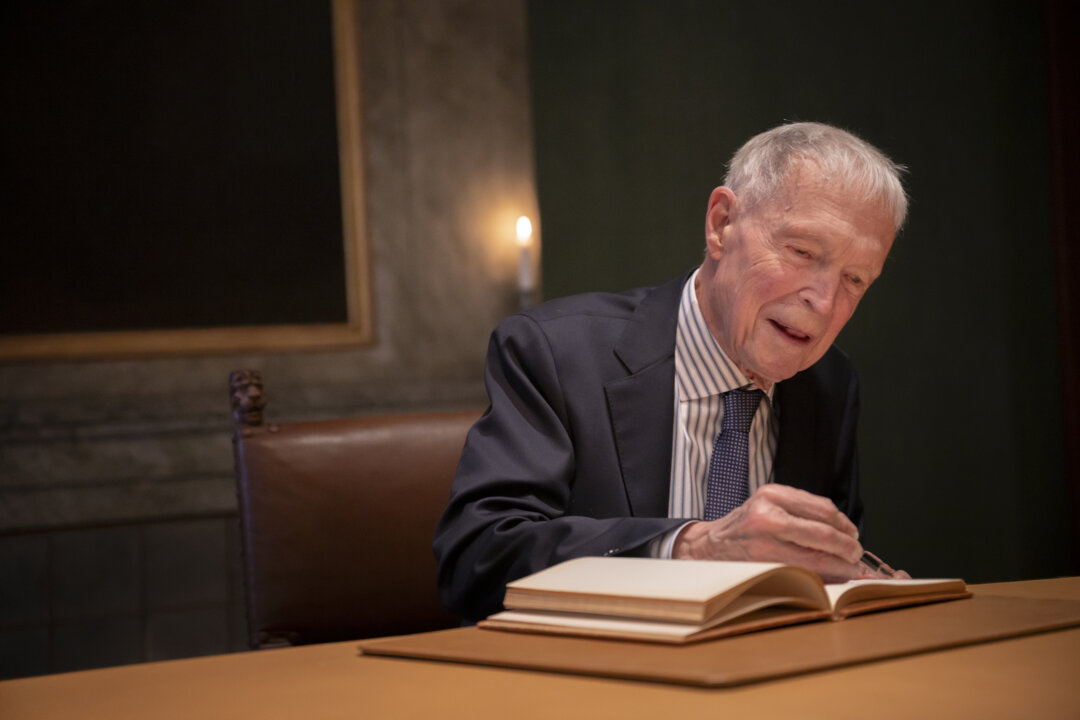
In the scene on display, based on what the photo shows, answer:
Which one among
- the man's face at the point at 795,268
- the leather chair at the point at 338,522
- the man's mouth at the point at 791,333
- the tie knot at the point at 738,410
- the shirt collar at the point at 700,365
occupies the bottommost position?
the leather chair at the point at 338,522

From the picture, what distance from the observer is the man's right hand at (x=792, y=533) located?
1.04m

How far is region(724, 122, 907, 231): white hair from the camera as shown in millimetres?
1397

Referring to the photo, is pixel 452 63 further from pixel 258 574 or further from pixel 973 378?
pixel 258 574

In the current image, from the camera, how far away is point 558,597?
92cm

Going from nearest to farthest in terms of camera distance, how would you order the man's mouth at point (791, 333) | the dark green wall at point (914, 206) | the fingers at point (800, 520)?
the fingers at point (800, 520), the man's mouth at point (791, 333), the dark green wall at point (914, 206)

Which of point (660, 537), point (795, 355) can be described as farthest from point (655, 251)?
point (660, 537)

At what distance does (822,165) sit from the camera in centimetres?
140

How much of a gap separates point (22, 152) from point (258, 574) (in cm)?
217

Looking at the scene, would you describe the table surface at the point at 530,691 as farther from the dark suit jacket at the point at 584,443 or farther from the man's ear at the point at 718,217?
the man's ear at the point at 718,217

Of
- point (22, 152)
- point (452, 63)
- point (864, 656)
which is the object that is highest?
point (452, 63)

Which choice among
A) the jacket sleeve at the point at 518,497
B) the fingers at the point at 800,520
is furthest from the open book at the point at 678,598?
the jacket sleeve at the point at 518,497

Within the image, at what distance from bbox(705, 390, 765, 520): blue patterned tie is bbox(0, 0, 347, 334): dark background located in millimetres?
2143

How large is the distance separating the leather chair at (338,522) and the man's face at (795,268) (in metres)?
0.50

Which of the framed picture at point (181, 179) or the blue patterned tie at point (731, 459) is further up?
the framed picture at point (181, 179)
